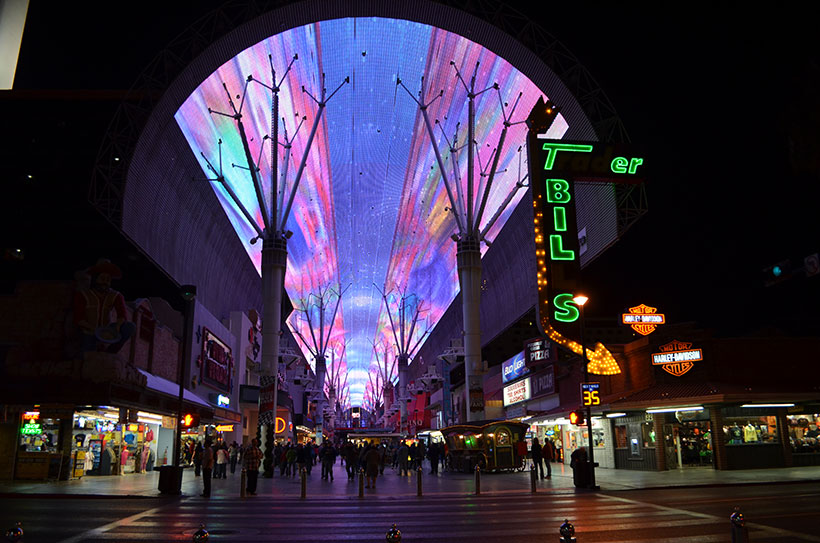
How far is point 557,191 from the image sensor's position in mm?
31812

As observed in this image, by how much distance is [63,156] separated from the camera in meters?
46.1

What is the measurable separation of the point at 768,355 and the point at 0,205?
157 feet

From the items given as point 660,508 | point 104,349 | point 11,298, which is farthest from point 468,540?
point 11,298

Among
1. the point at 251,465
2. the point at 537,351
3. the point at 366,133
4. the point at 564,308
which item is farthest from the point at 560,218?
the point at 366,133

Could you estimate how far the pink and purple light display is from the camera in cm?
4534

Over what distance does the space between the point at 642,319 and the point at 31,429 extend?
2759 centimetres

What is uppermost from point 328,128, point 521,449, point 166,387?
point 328,128

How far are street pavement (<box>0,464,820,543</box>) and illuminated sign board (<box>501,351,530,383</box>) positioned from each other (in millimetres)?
24894

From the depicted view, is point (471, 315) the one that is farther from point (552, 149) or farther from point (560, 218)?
point (552, 149)

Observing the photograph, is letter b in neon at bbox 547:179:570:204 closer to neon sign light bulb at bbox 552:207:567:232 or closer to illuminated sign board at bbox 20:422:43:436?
neon sign light bulb at bbox 552:207:567:232

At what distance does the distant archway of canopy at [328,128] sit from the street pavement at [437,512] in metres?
20.3

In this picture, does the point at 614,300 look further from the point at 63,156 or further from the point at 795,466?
the point at 63,156

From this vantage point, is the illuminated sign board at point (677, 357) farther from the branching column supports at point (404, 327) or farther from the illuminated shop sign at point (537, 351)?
the branching column supports at point (404, 327)

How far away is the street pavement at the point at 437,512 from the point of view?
11.7 metres
